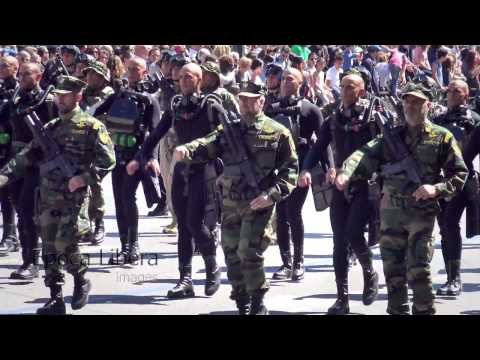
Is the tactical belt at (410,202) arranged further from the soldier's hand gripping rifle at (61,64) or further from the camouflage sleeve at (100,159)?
the soldier's hand gripping rifle at (61,64)

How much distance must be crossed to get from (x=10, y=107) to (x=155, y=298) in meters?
2.60

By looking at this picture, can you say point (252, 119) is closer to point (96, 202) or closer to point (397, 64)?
point (96, 202)

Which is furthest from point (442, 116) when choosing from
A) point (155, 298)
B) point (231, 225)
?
point (155, 298)

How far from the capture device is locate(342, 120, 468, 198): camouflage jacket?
8.20 metres

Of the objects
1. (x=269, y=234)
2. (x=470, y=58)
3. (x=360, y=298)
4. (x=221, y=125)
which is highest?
(x=470, y=58)

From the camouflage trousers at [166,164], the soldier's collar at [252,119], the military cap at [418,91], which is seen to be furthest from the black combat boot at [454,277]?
the camouflage trousers at [166,164]

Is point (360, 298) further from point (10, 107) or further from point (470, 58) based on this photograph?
point (470, 58)

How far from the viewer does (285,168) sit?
29.0ft

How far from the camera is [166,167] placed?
1321 centimetres

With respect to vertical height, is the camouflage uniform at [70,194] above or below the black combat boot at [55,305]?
above

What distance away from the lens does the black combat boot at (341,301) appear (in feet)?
30.9

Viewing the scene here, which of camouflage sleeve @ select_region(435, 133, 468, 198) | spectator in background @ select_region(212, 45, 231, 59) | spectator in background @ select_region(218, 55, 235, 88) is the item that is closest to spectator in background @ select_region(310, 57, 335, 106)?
spectator in background @ select_region(212, 45, 231, 59)

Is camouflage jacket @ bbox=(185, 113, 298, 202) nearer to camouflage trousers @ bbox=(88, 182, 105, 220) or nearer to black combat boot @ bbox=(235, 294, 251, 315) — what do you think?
black combat boot @ bbox=(235, 294, 251, 315)

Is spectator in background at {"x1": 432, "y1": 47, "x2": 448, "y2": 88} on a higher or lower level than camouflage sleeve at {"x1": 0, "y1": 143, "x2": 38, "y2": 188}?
higher
